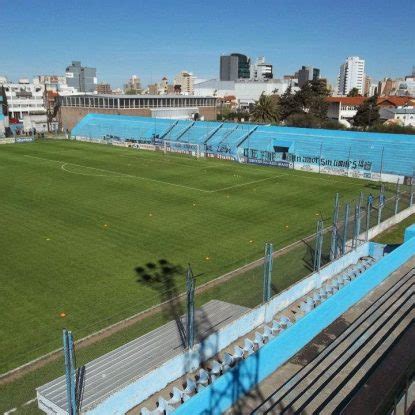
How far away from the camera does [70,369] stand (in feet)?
27.4

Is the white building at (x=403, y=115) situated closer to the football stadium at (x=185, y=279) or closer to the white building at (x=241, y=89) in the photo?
the football stadium at (x=185, y=279)

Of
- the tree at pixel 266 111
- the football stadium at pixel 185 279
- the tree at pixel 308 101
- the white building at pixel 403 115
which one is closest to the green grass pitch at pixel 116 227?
the football stadium at pixel 185 279

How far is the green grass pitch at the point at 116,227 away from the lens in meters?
14.7

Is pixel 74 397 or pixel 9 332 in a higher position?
pixel 74 397

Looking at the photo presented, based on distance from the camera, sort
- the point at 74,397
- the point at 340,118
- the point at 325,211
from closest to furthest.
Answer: the point at 74,397, the point at 325,211, the point at 340,118

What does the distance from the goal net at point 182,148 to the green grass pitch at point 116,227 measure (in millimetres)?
7003

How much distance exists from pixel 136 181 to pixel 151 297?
70.1ft

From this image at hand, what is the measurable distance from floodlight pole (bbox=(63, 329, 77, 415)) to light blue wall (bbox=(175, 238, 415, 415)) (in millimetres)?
1947

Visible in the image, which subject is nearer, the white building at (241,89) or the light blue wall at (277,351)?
the light blue wall at (277,351)

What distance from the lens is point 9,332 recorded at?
523 inches

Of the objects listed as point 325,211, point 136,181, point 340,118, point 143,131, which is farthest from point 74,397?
point 340,118

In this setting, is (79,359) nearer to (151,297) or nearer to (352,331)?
(151,297)

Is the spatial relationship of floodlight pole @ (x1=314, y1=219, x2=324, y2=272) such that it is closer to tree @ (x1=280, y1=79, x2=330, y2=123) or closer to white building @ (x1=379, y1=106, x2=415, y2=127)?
tree @ (x1=280, y1=79, x2=330, y2=123)

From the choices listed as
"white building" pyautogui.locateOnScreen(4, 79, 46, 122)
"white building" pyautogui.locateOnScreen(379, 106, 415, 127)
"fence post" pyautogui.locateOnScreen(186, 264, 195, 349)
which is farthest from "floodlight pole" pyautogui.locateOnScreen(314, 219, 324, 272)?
"white building" pyautogui.locateOnScreen(4, 79, 46, 122)
